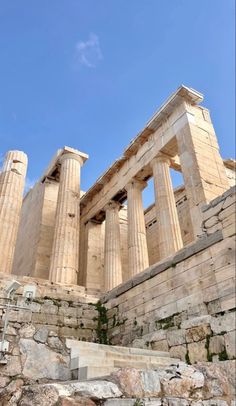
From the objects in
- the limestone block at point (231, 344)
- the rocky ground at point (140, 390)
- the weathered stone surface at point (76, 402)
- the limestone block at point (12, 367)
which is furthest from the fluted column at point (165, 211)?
the weathered stone surface at point (76, 402)

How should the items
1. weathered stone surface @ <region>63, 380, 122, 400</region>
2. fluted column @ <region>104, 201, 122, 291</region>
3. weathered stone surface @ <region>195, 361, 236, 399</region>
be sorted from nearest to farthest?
weathered stone surface @ <region>63, 380, 122, 400</region>
weathered stone surface @ <region>195, 361, 236, 399</region>
fluted column @ <region>104, 201, 122, 291</region>

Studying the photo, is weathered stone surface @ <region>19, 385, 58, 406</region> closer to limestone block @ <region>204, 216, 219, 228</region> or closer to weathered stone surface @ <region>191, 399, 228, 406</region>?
weathered stone surface @ <region>191, 399, 228, 406</region>

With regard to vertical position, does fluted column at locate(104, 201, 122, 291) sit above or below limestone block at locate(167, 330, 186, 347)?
above

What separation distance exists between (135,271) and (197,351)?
25.0 ft

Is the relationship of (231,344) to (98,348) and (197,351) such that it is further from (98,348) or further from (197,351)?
(98,348)

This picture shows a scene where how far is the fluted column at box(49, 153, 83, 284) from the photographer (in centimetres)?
1510

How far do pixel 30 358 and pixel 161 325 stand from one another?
3576 mm

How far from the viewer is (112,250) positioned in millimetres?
17922

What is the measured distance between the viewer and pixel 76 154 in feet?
66.1

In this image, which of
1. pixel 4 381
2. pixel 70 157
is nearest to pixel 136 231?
pixel 70 157

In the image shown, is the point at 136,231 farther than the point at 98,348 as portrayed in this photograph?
Yes

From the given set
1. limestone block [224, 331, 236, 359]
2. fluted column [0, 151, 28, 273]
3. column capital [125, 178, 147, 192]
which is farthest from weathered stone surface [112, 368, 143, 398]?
column capital [125, 178, 147, 192]

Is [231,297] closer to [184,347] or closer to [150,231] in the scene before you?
[184,347]

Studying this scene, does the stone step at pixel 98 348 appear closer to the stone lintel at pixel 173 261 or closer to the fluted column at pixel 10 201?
the stone lintel at pixel 173 261
